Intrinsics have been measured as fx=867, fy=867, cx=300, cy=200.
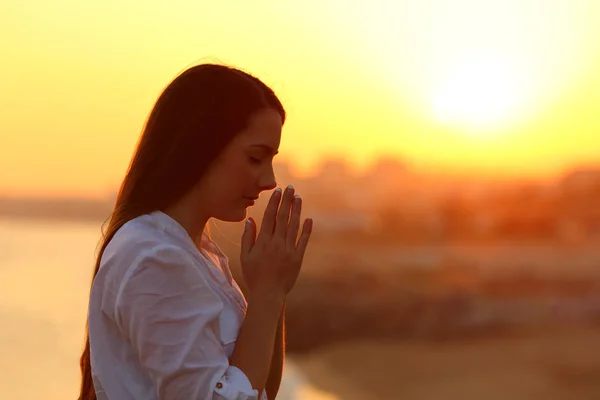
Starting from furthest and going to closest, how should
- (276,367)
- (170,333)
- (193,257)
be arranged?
(276,367) < (193,257) < (170,333)

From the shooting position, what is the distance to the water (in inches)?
593

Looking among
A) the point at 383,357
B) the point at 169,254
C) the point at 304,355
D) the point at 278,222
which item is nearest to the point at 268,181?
the point at 278,222

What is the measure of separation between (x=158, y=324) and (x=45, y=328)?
72.2ft

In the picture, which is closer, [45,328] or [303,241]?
[303,241]

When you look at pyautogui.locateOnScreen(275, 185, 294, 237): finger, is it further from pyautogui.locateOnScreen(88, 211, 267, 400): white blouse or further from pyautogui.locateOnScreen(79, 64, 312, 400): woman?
pyautogui.locateOnScreen(88, 211, 267, 400): white blouse

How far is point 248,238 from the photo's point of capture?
5.41 feet

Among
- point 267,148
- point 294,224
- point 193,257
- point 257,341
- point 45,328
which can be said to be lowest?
point 45,328

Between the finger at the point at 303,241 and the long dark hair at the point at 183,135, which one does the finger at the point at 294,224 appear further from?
the long dark hair at the point at 183,135

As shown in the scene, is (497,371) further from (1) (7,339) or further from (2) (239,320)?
(2) (239,320)

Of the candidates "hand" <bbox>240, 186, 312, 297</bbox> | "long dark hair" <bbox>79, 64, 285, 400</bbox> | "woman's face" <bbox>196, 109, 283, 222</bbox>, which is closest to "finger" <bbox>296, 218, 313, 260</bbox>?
"hand" <bbox>240, 186, 312, 297</bbox>

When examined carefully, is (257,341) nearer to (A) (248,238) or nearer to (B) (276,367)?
(A) (248,238)

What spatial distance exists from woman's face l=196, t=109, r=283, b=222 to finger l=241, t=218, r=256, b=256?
22 mm

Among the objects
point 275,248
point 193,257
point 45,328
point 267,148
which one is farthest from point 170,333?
point 45,328

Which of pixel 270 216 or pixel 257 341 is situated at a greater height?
pixel 270 216
